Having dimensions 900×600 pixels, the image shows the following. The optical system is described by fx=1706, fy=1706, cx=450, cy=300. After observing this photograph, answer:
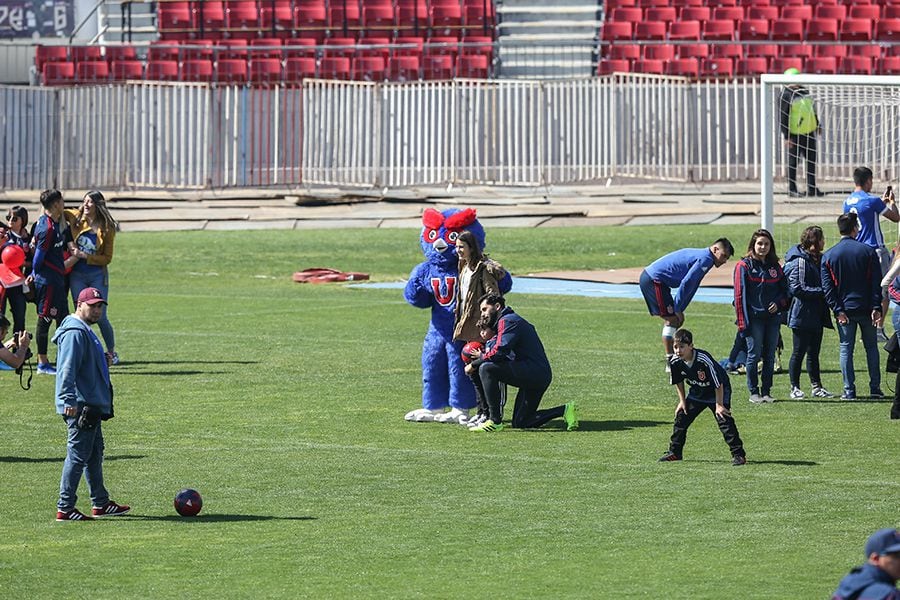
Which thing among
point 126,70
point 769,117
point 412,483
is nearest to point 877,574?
point 412,483

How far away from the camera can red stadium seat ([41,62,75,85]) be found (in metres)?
39.4

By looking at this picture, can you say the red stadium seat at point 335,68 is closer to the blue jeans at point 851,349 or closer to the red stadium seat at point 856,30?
the red stadium seat at point 856,30

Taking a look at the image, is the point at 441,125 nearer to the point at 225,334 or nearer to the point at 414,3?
the point at 414,3

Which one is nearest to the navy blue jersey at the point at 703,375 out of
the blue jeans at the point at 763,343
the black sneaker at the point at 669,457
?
the black sneaker at the point at 669,457

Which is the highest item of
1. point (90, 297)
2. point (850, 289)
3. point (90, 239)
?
point (90, 239)

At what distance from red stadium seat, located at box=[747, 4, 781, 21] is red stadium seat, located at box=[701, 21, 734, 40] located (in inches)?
30.3

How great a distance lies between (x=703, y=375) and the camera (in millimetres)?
13078

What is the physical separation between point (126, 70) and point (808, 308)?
84.8 feet

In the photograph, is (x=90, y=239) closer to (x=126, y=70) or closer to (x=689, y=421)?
(x=689, y=421)

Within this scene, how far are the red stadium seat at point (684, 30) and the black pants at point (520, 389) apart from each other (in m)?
26.5

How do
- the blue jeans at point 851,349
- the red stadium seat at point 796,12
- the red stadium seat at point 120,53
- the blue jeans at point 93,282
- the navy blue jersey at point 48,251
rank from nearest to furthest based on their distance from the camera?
the blue jeans at point 851,349
the navy blue jersey at point 48,251
the blue jeans at point 93,282
the red stadium seat at point 120,53
the red stadium seat at point 796,12

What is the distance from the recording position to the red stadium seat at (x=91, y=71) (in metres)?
39.6

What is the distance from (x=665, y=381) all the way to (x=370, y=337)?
199 inches

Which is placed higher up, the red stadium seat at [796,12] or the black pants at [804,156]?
the red stadium seat at [796,12]
